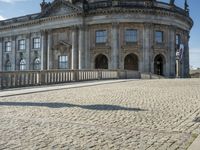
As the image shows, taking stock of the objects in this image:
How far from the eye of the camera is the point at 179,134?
6.16 m

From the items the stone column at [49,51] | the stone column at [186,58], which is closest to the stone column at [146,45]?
the stone column at [186,58]

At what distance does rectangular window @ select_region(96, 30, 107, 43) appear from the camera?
46.9 metres

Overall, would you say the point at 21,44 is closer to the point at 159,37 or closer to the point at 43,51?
the point at 43,51

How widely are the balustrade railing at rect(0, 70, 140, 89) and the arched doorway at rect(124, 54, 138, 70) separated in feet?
50.8

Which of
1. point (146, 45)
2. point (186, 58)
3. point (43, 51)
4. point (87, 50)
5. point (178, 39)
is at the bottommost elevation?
point (186, 58)

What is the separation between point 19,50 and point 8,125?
51.6m

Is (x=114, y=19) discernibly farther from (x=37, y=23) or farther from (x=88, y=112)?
(x=88, y=112)

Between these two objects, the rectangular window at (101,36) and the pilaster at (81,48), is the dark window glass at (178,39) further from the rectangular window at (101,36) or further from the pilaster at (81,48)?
the pilaster at (81,48)

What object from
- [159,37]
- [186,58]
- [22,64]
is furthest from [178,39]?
[22,64]

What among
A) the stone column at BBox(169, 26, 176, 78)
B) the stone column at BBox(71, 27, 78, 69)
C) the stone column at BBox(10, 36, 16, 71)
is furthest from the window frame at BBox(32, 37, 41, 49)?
the stone column at BBox(169, 26, 176, 78)

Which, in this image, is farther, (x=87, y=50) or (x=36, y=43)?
(x=36, y=43)

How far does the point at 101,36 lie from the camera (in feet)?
155

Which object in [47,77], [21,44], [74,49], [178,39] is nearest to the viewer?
[47,77]

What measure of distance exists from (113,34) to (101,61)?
536cm
